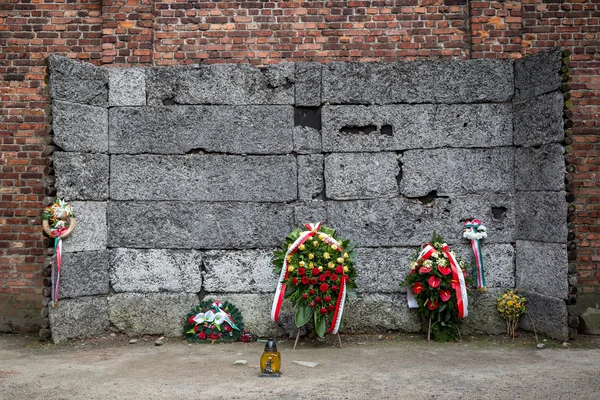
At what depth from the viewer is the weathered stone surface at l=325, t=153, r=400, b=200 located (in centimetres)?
621

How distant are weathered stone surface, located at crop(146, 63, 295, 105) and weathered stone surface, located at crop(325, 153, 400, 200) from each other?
898 millimetres

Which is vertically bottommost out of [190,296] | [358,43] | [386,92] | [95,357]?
[95,357]

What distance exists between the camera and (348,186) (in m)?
6.21

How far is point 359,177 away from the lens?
6.23 meters

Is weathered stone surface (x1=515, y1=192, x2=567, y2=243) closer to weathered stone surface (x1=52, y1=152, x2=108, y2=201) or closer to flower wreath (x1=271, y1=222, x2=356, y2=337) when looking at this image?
flower wreath (x1=271, y1=222, x2=356, y2=337)

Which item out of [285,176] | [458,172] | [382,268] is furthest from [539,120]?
[285,176]

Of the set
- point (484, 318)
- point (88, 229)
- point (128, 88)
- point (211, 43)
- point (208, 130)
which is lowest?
point (484, 318)

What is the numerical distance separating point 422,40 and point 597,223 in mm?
2828

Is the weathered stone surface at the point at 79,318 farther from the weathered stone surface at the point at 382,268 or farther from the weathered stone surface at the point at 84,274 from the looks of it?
the weathered stone surface at the point at 382,268

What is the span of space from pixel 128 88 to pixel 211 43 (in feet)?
3.51

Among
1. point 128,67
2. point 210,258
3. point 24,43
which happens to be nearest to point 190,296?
point 210,258

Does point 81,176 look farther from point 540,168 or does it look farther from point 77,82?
point 540,168

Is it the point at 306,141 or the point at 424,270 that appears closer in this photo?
the point at 424,270

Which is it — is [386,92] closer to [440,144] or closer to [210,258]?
[440,144]
